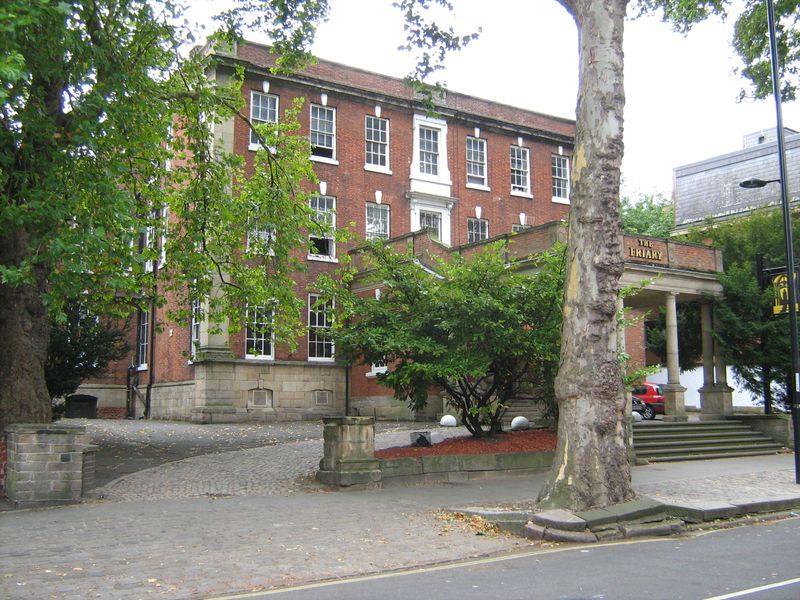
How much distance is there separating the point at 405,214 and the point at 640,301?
10.8m

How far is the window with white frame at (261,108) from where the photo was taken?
28.3 m

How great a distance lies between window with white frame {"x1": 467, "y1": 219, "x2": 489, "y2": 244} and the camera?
3322cm

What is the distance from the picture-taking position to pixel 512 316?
13898 millimetres

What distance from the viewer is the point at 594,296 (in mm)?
10422

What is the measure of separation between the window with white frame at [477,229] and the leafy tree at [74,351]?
16704 mm

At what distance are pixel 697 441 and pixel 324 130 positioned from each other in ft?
59.3

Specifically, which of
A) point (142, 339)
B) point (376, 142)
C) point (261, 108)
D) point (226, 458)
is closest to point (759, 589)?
point (226, 458)

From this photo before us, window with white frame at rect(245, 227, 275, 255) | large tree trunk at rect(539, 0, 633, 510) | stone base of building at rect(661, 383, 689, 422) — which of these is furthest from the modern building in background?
large tree trunk at rect(539, 0, 633, 510)

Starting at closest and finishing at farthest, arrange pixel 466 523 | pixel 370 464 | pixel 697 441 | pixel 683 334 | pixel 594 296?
pixel 466 523 → pixel 594 296 → pixel 370 464 → pixel 697 441 → pixel 683 334

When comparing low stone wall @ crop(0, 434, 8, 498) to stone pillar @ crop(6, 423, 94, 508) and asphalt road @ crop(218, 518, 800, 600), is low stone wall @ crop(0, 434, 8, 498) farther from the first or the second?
asphalt road @ crop(218, 518, 800, 600)

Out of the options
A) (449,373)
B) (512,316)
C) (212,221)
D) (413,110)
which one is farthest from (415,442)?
(413,110)

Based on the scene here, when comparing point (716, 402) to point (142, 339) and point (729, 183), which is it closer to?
point (729, 183)

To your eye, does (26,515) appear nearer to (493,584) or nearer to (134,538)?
(134,538)

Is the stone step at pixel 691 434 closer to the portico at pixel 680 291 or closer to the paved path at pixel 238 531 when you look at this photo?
the portico at pixel 680 291
